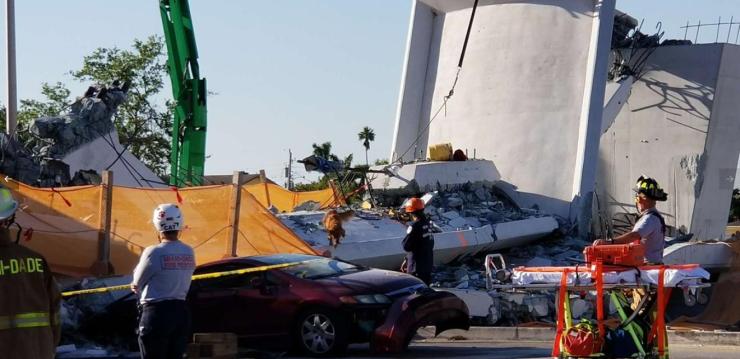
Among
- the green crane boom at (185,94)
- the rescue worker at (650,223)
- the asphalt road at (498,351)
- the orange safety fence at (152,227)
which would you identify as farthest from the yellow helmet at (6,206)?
the green crane boom at (185,94)

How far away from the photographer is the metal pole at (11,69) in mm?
24359

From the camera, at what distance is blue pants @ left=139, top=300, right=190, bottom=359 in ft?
27.1

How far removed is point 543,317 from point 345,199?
21.4 feet

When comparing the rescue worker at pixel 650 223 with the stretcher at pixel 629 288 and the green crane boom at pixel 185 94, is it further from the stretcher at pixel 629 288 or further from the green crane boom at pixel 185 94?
the green crane boom at pixel 185 94

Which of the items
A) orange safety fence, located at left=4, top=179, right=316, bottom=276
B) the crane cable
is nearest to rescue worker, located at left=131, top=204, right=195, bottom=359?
orange safety fence, located at left=4, top=179, right=316, bottom=276

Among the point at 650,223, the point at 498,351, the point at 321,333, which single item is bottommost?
the point at 498,351

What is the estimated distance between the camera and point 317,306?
12.9 m

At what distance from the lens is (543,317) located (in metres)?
18.3

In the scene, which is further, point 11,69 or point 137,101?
point 137,101

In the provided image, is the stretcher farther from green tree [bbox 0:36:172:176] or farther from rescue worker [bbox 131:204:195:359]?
green tree [bbox 0:36:172:176]

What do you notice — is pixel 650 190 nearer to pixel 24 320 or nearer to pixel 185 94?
pixel 24 320

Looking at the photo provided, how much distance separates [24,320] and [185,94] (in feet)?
71.9

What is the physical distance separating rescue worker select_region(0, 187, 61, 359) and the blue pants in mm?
2167

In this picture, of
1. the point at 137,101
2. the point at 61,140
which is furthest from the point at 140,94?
the point at 61,140
